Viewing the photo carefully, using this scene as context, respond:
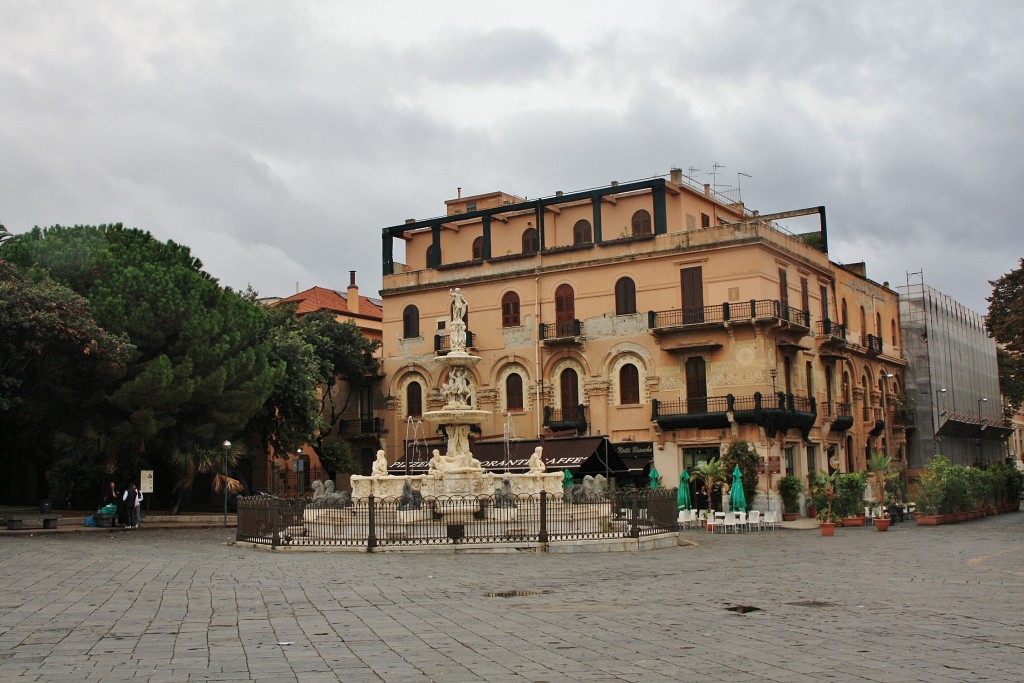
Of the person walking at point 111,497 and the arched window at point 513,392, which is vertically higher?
the arched window at point 513,392

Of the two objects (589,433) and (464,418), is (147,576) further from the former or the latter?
(589,433)

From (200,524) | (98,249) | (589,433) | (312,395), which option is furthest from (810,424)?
(98,249)

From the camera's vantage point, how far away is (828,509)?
29.7 metres

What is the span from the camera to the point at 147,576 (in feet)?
55.0

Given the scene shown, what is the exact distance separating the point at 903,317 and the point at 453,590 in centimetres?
4491

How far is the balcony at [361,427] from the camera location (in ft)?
161

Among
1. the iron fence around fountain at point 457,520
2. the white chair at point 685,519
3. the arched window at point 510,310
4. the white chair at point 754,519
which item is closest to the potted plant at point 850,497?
the white chair at point 754,519

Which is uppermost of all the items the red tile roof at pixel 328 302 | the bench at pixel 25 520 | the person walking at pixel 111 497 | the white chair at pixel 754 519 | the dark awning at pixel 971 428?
the red tile roof at pixel 328 302

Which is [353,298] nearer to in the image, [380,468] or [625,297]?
[625,297]

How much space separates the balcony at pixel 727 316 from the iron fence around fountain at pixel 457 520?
16042 millimetres

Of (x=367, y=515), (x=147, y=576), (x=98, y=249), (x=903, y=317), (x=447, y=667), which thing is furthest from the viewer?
(x=903, y=317)

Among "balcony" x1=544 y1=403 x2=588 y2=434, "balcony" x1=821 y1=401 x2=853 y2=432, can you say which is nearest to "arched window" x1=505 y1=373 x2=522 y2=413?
"balcony" x1=544 y1=403 x2=588 y2=434

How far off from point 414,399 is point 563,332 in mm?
8440

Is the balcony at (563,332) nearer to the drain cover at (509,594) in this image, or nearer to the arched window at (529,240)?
the arched window at (529,240)
